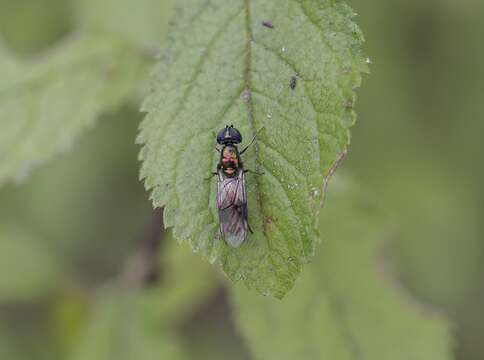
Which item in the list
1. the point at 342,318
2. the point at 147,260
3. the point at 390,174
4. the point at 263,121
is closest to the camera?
the point at 263,121

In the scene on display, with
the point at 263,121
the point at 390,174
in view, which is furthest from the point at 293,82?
the point at 390,174

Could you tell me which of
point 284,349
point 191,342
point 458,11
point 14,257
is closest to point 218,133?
point 284,349

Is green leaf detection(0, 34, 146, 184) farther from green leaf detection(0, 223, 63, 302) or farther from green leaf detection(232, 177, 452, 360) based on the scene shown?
green leaf detection(0, 223, 63, 302)

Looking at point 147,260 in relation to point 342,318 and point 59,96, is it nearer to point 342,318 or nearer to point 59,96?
point 59,96

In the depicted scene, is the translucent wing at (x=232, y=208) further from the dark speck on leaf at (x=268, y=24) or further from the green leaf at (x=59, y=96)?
A: the green leaf at (x=59, y=96)

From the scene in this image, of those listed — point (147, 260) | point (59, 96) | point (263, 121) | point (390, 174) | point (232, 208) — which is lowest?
point (390, 174)

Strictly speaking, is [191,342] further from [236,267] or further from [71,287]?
[236,267]

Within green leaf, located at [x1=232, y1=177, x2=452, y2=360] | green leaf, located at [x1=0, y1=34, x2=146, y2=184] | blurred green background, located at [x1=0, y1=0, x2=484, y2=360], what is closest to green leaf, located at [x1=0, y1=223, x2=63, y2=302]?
blurred green background, located at [x1=0, y1=0, x2=484, y2=360]
